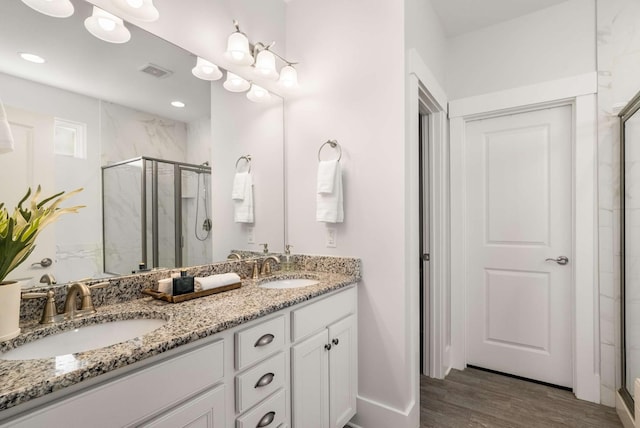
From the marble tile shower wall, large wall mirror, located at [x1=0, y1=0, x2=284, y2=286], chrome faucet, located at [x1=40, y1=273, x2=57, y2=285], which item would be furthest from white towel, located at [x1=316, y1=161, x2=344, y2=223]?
the marble tile shower wall

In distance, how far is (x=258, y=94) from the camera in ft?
6.93

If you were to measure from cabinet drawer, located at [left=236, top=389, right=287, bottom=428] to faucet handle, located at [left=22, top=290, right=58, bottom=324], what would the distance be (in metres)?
0.72

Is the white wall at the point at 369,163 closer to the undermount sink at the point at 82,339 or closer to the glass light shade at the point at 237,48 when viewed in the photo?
the glass light shade at the point at 237,48

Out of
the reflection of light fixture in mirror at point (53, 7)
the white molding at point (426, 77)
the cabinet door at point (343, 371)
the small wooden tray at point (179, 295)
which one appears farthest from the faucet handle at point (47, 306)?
the white molding at point (426, 77)

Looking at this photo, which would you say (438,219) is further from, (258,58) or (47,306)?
(47,306)

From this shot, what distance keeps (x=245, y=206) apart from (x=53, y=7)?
1235mm

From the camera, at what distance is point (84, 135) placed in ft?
4.17

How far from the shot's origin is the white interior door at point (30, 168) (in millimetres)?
1068

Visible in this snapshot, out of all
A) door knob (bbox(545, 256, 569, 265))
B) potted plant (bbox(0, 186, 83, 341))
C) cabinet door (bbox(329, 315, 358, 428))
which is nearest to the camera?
potted plant (bbox(0, 186, 83, 341))

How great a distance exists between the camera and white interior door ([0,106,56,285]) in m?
1.07

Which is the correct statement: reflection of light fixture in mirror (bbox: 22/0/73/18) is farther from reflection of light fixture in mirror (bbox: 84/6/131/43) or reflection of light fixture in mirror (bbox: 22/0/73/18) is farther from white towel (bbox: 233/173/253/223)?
white towel (bbox: 233/173/253/223)

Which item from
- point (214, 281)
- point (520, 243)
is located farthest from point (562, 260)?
point (214, 281)

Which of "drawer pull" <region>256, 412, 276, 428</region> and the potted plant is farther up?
the potted plant

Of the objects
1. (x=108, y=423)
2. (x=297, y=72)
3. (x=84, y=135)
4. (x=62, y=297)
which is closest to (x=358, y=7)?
(x=297, y=72)
